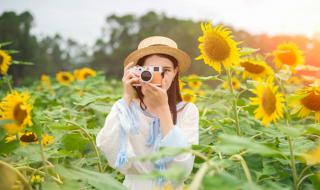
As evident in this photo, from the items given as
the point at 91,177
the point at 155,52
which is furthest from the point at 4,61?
the point at 91,177

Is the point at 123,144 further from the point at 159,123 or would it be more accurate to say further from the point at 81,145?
the point at 81,145

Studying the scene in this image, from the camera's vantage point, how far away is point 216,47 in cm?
195

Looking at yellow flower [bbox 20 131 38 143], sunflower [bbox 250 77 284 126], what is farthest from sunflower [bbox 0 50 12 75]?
sunflower [bbox 250 77 284 126]

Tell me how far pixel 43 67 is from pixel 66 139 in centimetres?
2545

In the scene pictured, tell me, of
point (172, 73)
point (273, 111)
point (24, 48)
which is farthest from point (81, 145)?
point (24, 48)

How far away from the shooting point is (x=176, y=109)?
6.43 feet

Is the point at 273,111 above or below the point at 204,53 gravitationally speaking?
below

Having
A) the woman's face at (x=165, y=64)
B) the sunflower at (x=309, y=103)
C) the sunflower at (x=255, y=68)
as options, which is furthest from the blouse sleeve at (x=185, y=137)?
the sunflower at (x=255, y=68)

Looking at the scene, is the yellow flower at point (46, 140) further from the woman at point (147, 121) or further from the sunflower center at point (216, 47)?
the sunflower center at point (216, 47)

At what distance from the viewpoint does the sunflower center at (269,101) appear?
150 centimetres

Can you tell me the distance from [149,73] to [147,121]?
0.22 metres

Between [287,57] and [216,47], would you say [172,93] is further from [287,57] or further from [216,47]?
[287,57]

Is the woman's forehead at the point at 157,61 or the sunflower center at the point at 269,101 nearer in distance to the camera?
the sunflower center at the point at 269,101

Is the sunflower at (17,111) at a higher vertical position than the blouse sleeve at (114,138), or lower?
higher
